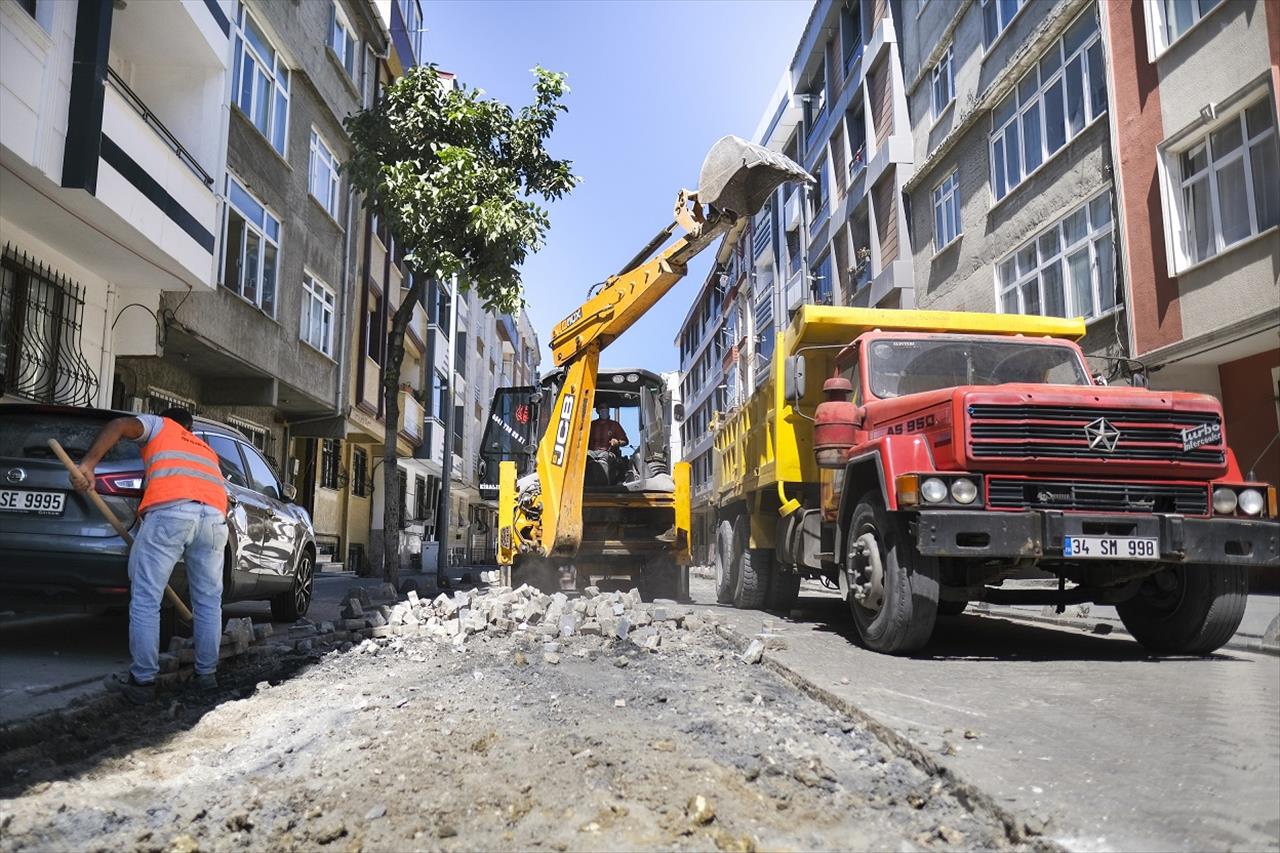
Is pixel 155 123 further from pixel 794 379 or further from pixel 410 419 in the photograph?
pixel 410 419

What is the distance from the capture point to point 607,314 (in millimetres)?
10648

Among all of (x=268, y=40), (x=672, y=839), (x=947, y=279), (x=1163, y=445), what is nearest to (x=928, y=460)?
(x=1163, y=445)

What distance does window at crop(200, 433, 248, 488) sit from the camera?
7426mm

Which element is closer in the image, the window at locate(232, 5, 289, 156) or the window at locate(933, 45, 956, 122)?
the window at locate(232, 5, 289, 156)

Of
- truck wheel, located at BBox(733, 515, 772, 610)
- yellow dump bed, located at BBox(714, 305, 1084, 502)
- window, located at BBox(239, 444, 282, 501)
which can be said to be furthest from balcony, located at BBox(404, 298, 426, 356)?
yellow dump bed, located at BBox(714, 305, 1084, 502)

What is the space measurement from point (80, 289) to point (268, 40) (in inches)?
255

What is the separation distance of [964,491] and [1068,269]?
438 inches

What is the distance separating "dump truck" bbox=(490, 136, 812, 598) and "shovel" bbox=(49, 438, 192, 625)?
507cm

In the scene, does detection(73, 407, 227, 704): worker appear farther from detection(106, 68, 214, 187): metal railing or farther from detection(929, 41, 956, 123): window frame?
detection(929, 41, 956, 123): window frame

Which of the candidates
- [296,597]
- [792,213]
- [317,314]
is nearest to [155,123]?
[296,597]

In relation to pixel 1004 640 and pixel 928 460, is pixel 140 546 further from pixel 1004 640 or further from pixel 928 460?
pixel 1004 640

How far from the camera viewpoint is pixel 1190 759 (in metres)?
3.66

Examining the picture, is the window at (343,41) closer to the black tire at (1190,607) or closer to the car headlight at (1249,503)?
the black tire at (1190,607)

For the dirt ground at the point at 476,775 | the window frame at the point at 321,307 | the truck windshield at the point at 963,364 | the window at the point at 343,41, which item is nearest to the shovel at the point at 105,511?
Answer: the dirt ground at the point at 476,775
